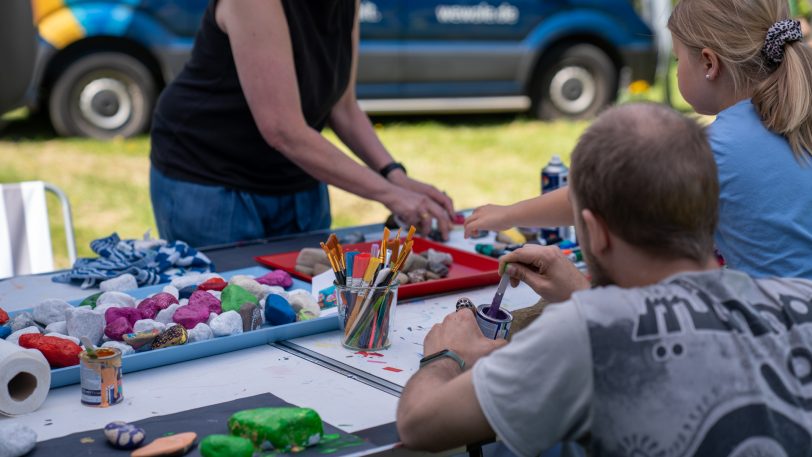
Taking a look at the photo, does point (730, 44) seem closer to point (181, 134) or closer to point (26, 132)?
point (181, 134)

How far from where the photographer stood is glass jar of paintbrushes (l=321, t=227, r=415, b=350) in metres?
2.00

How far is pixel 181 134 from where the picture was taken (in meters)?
3.01

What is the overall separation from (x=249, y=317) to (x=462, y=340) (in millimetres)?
533

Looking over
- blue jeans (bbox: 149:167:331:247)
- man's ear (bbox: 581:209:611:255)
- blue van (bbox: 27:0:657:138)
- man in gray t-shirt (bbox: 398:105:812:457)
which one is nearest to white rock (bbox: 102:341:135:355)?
man in gray t-shirt (bbox: 398:105:812:457)

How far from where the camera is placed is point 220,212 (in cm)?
296

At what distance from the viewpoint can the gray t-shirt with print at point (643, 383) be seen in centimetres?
137

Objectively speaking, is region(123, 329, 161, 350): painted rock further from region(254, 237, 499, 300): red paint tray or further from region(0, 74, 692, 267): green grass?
region(0, 74, 692, 267): green grass

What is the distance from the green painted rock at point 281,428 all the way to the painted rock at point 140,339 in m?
0.44

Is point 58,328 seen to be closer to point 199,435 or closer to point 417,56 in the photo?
point 199,435

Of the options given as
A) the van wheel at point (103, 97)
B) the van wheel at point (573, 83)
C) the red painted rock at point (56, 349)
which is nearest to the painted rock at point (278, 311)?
the red painted rock at point (56, 349)

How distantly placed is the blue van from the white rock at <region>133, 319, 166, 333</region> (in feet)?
18.7

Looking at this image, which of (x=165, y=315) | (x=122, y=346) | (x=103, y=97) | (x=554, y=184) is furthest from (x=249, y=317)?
(x=103, y=97)

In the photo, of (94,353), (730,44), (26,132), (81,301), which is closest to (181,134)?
(81,301)

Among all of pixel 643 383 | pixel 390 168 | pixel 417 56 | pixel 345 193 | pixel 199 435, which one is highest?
pixel 417 56
